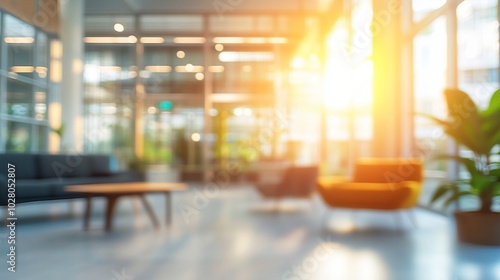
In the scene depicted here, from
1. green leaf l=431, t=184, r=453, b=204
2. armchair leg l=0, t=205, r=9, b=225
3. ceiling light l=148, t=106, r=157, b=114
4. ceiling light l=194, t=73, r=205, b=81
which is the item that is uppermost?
ceiling light l=194, t=73, r=205, b=81

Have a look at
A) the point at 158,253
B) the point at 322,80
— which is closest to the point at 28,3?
the point at 158,253

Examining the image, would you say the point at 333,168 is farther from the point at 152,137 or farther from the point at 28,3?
the point at 28,3

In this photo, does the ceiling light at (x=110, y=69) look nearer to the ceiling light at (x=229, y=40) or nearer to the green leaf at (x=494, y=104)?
the ceiling light at (x=229, y=40)

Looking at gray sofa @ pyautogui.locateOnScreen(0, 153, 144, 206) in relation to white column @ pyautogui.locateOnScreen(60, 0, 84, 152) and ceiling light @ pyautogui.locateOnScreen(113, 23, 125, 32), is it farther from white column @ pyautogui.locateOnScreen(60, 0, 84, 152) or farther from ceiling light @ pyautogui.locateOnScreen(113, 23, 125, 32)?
ceiling light @ pyautogui.locateOnScreen(113, 23, 125, 32)

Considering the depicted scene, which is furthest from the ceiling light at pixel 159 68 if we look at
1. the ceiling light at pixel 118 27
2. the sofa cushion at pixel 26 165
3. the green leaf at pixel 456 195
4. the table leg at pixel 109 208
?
the green leaf at pixel 456 195

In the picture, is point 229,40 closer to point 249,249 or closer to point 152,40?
point 152,40

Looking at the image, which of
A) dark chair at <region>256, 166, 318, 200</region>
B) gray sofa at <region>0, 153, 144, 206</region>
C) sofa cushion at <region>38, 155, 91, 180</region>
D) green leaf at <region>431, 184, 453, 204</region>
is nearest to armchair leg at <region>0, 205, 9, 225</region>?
gray sofa at <region>0, 153, 144, 206</region>

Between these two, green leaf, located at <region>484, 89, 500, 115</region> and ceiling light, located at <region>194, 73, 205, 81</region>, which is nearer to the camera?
green leaf, located at <region>484, 89, 500, 115</region>

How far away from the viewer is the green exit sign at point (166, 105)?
13.6 metres

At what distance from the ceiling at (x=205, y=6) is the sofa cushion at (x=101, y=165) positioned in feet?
13.2

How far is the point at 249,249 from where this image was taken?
13.0 ft

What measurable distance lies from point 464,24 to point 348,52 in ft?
12.1

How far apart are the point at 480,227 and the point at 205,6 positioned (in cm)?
905

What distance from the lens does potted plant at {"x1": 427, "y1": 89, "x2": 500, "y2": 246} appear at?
405cm
